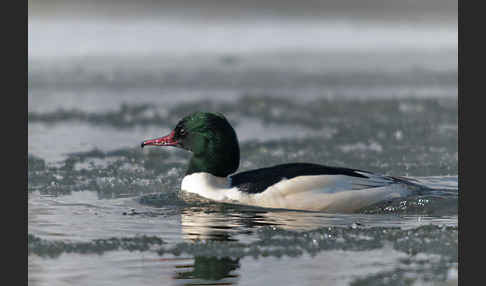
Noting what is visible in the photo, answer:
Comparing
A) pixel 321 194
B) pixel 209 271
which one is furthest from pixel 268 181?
pixel 209 271

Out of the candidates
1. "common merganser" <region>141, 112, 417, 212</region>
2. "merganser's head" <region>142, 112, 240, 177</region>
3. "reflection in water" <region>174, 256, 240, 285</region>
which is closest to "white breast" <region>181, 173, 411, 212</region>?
"common merganser" <region>141, 112, 417, 212</region>

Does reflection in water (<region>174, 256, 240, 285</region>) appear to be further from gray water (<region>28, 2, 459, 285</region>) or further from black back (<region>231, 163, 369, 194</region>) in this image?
black back (<region>231, 163, 369, 194</region>)

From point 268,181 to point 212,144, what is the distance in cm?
87

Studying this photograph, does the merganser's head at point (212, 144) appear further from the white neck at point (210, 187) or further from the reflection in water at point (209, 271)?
the reflection in water at point (209, 271)

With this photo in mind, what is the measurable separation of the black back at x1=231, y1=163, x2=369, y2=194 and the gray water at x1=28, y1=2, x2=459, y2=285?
31 cm

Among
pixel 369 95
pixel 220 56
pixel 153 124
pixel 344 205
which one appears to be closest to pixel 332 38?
pixel 220 56

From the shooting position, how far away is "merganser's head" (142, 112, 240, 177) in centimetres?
976

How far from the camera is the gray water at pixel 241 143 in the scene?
269 inches

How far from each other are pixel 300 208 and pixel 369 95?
32.3 ft

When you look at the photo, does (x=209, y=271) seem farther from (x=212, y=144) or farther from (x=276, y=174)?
(x=212, y=144)

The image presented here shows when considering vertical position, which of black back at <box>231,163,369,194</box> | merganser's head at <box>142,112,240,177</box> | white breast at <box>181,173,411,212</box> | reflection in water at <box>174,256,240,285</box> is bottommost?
reflection in water at <box>174,256,240,285</box>

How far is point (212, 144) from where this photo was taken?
386 inches

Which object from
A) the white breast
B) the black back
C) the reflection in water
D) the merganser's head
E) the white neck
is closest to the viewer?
the reflection in water

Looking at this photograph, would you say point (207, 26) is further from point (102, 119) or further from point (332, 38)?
point (102, 119)
